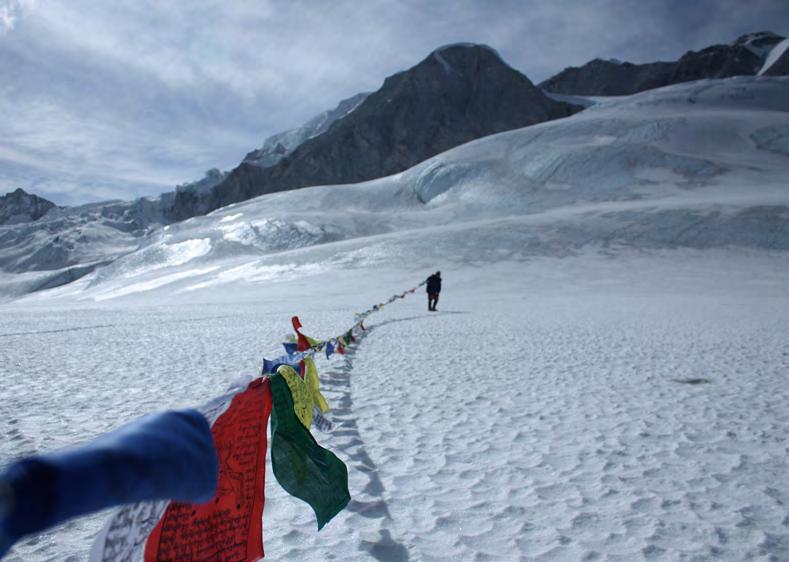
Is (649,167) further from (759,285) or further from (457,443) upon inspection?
(457,443)

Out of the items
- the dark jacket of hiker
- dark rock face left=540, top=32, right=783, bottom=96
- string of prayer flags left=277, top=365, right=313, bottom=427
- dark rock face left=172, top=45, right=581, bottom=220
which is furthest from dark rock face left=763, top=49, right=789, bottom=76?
string of prayer flags left=277, top=365, right=313, bottom=427

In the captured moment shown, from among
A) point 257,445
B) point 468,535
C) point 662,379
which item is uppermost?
point 257,445

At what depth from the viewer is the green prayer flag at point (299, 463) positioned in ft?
10.9

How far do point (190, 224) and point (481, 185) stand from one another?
1578 inches

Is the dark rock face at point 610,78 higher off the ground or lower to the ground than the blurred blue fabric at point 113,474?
higher

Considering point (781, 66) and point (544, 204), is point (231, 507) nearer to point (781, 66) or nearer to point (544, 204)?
point (544, 204)

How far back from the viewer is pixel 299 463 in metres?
3.39

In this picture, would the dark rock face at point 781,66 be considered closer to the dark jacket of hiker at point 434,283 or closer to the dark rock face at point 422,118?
the dark rock face at point 422,118

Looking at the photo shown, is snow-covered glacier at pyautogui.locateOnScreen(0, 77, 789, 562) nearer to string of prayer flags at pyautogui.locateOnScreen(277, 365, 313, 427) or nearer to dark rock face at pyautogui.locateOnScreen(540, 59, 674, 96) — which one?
string of prayer flags at pyautogui.locateOnScreen(277, 365, 313, 427)

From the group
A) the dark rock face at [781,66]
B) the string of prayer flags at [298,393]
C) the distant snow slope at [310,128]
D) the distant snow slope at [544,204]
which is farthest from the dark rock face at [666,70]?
the string of prayer flags at [298,393]

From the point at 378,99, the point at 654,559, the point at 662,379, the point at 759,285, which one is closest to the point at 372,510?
the point at 654,559

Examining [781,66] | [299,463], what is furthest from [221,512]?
[781,66]

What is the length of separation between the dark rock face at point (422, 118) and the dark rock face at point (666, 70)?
38.4 m

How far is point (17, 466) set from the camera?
1049mm
